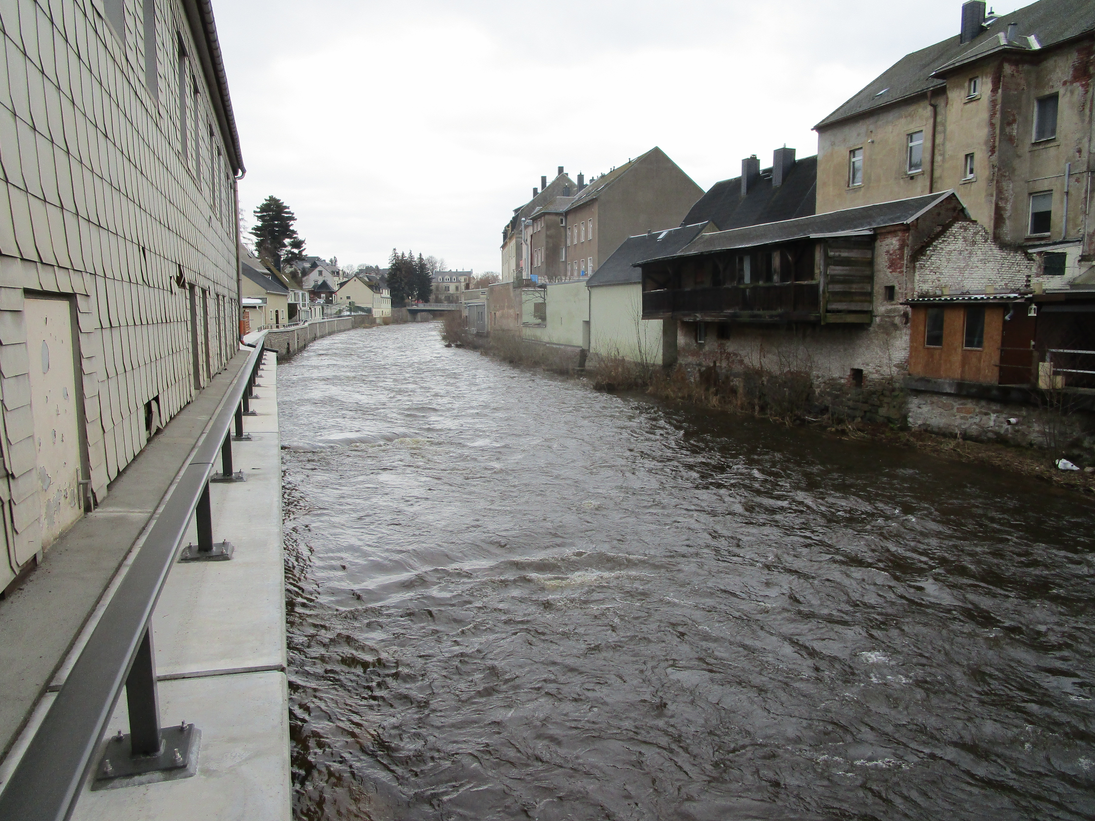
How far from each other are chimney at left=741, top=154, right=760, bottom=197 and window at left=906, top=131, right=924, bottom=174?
30.5ft

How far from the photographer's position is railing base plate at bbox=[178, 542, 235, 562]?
4.38 meters

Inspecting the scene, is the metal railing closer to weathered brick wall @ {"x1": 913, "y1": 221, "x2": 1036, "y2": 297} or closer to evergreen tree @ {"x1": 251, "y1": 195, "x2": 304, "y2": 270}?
weathered brick wall @ {"x1": 913, "y1": 221, "x2": 1036, "y2": 297}

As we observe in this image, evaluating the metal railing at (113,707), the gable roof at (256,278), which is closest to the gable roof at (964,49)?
the metal railing at (113,707)

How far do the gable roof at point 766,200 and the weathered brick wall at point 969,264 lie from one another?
39.8 feet

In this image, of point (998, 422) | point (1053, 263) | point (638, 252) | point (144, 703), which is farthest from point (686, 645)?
point (638, 252)

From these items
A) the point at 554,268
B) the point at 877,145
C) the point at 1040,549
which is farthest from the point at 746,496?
the point at 554,268

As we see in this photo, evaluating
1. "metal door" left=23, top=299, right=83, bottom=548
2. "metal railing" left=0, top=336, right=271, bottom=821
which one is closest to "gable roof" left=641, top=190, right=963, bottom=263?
"metal door" left=23, top=299, right=83, bottom=548

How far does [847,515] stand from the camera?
10039mm

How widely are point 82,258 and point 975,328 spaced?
47.0 ft

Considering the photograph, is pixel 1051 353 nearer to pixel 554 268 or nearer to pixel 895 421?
pixel 895 421

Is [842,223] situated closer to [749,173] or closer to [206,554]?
[749,173]

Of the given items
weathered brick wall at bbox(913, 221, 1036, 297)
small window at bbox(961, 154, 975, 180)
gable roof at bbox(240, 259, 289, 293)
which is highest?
small window at bbox(961, 154, 975, 180)

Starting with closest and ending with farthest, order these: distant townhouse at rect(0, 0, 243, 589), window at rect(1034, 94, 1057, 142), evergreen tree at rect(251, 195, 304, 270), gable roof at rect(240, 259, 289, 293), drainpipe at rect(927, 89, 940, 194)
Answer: distant townhouse at rect(0, 0, 243, 589) → window at rect(1034, 94, 1057, 142) → drainpipe at rect(927, 89, 940, 194) → gable roof at rect(240, 259, 289, 293) → evergreen tree at rect(251, 195, 304, 270)

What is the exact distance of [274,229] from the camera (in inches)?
3049
